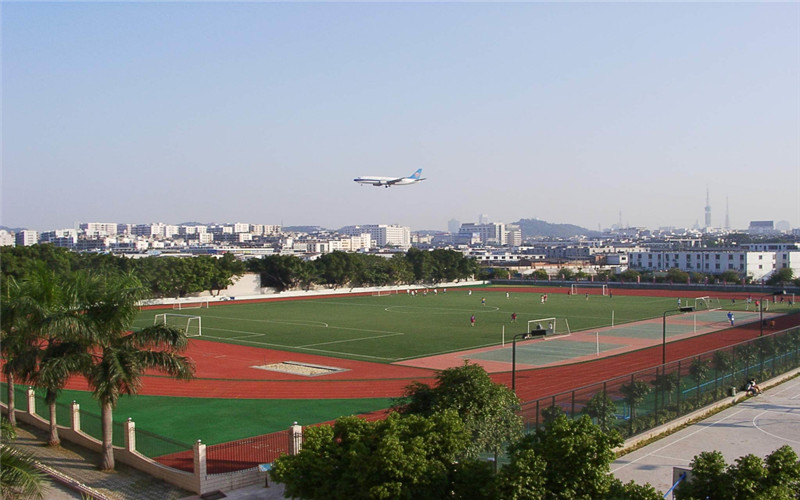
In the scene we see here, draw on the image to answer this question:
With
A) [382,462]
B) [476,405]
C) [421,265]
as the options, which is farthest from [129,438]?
[421,265]

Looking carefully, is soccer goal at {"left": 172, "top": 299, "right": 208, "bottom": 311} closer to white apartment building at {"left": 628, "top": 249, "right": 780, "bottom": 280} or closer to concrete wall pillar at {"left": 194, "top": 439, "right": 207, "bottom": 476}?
concrete wall pillar at {"left": 194, "top": 439, "right": 207, "bottom": 476}

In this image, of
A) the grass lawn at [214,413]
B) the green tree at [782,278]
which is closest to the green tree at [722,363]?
the grass lawn at [214,413]

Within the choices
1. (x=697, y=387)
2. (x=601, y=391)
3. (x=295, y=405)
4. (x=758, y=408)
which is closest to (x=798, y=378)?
(x=758, y=408)

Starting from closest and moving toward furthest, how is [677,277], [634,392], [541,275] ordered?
[634,392] → [677,277] → [541,275]

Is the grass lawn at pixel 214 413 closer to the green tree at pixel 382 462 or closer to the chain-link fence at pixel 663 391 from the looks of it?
the chain-link fence at pixel 663 391

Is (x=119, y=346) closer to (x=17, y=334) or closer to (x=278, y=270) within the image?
(x=17, y=334)

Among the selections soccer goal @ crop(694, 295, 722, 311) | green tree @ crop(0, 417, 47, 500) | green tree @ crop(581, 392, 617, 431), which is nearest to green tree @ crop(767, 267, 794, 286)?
soccer goal @ crop(694, 295, 722, 311)
